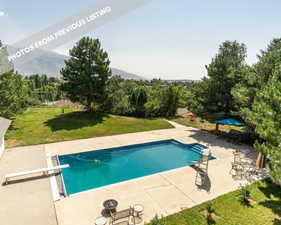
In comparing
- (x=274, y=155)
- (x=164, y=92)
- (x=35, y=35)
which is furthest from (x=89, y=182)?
(x=164, y=92)

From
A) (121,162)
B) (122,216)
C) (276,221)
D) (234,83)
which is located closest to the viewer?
(122,216)

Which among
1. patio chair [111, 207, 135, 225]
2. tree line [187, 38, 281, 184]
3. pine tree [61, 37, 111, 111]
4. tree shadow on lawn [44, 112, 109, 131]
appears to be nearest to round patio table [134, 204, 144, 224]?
patio chair [111, 207, 135, 225]

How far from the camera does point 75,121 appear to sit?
18.0 m

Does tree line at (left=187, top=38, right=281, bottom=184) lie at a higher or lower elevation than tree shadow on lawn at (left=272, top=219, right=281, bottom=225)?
higher

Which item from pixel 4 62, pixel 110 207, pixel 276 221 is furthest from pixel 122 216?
pixel 4 62

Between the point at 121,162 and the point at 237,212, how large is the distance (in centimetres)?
699

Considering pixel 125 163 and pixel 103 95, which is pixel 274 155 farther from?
pixel 103 95

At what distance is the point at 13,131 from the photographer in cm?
1468

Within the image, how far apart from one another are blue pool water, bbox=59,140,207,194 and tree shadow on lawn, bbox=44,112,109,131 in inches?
247

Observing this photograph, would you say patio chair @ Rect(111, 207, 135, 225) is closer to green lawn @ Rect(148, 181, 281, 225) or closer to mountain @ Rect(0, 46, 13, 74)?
green lawn @ Rect(148, 181, 281, 225)

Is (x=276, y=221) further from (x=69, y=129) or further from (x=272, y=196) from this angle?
(x=69, y=129)

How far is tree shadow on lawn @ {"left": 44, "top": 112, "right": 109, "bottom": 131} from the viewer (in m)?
16.2

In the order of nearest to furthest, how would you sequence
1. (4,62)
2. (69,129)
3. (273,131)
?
(273,131) → (4,62) → (69,129)

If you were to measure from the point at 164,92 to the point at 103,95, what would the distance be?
498 inches
